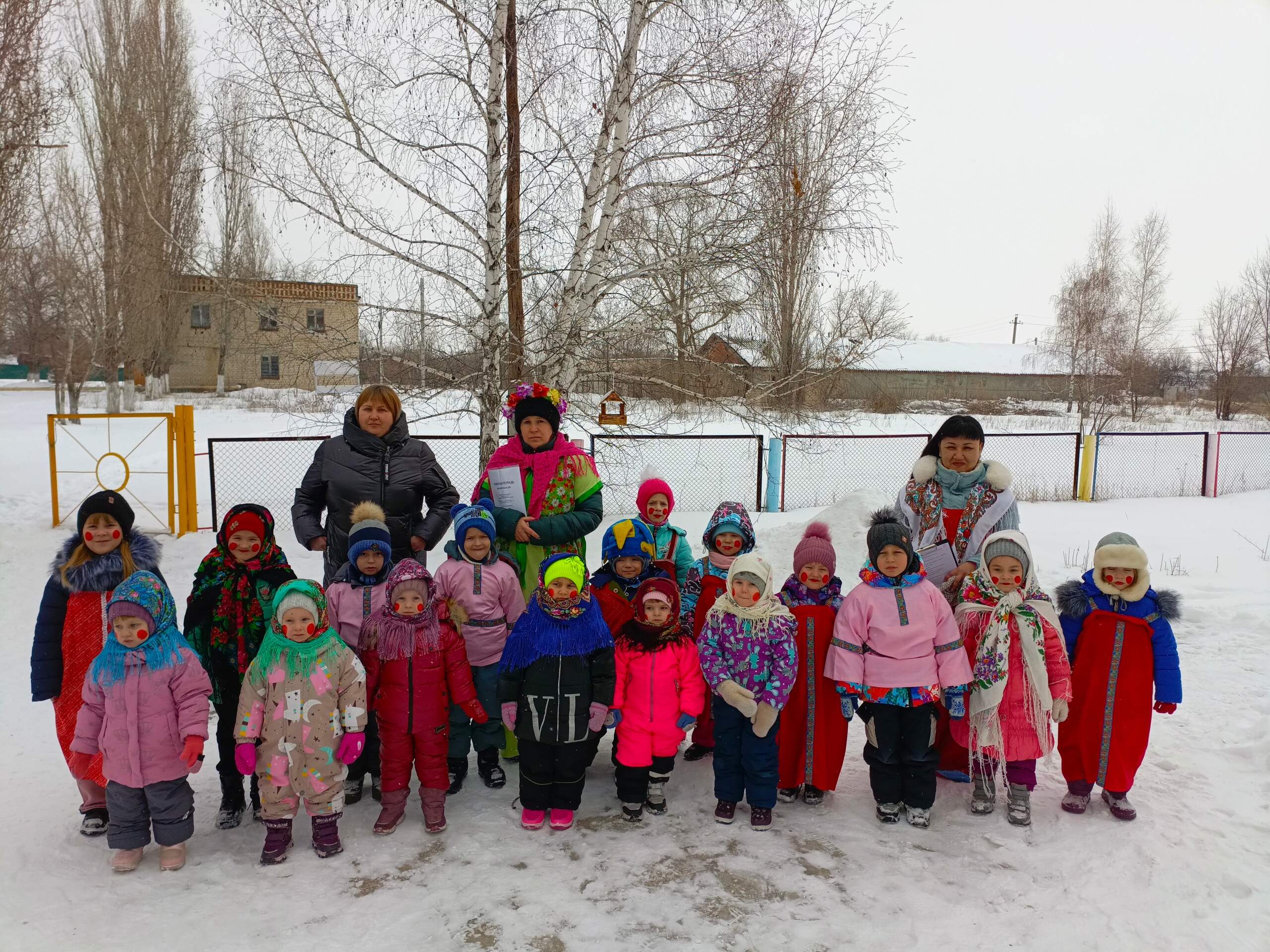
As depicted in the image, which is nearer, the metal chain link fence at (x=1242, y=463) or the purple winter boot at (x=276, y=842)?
the purple winter boot at (x=276, y=842)

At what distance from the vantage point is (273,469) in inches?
523

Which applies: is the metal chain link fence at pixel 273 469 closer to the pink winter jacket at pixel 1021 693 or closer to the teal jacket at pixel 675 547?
the teal jacket at pixel 675 547

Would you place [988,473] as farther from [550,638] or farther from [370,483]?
[370,483]

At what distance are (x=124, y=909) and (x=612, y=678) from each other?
1.87 metres

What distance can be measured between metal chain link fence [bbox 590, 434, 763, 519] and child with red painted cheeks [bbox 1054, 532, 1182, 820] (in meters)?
3.57

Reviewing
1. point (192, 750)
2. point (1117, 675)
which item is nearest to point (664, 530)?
point (1117, 675)

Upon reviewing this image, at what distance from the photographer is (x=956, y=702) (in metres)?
3.38

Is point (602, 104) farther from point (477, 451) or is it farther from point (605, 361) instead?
point (477, 451)

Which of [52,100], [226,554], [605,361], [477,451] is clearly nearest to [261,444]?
[477,451]

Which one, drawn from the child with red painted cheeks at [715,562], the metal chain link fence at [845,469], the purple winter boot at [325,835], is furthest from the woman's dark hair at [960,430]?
the metal chain link fence at [845,469]

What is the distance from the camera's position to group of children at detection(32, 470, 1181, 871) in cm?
304

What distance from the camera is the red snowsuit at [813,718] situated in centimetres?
350

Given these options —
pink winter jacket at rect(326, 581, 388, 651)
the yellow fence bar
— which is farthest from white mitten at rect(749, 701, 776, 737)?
the yellow fence bar

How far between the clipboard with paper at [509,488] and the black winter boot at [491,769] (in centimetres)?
115
